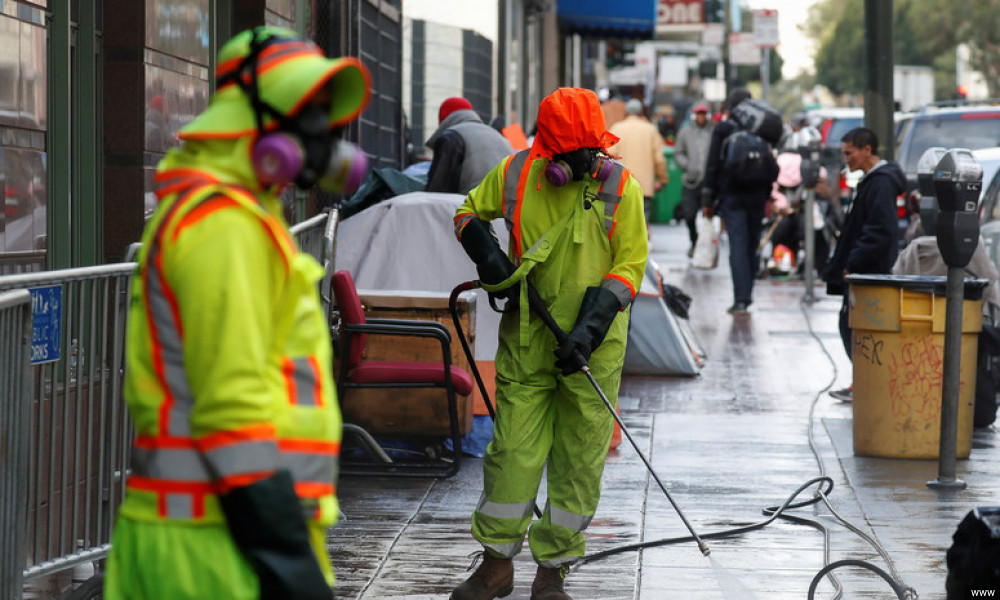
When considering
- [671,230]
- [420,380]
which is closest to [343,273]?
[420,380]

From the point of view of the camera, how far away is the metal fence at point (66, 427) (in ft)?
14.4

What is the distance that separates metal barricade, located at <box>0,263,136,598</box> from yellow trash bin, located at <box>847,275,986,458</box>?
4689 millimetres

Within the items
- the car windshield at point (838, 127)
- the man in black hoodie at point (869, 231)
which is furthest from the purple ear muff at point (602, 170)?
the car windshield at point (838, 127)

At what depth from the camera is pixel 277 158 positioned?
268 cm

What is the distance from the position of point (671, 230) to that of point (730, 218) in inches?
533

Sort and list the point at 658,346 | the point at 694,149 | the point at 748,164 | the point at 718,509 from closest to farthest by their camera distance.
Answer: the point at 718,509 → the point at 658,346 → the point at 748,164 → the point at 694,149

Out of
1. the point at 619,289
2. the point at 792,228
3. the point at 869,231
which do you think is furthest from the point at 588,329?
the point at 792,228

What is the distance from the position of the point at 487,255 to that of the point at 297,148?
9.95 feet

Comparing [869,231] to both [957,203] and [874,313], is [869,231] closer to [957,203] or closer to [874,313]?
[874,313]

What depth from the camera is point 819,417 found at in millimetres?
10023

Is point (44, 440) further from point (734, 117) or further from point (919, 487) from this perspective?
point (734, 117)

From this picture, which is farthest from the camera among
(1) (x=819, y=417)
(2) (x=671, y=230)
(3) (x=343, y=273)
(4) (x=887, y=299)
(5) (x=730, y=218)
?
(2) (x=671, y=230)

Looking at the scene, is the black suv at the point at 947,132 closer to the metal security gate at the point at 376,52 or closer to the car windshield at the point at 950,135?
the car windshield at the point at 950,135

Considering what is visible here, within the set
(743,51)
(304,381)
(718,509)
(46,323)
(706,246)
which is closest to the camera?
(304,381)
